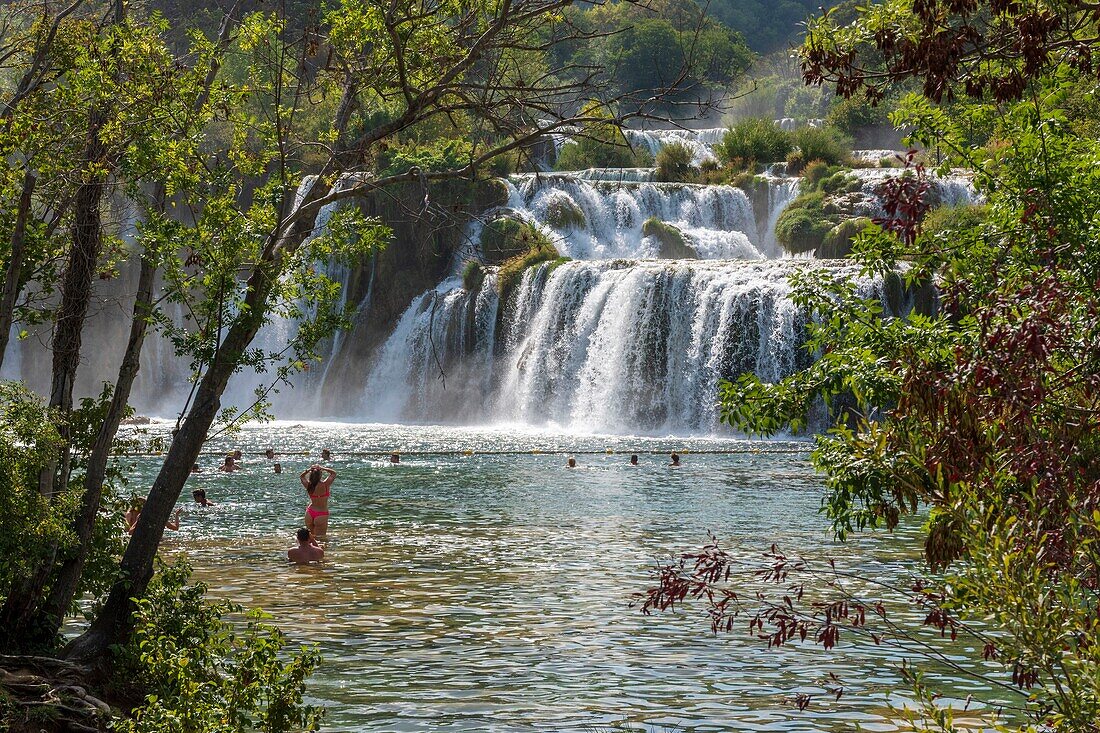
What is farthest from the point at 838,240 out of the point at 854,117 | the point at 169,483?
the point at 169,483

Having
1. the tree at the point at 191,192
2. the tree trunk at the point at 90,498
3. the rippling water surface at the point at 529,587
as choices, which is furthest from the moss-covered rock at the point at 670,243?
the tree trunk at the point at 90,498

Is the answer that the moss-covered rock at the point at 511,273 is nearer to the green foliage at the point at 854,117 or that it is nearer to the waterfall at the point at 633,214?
the waterfall at the point at 633,214

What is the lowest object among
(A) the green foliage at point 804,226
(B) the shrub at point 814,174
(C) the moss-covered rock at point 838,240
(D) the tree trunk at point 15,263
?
(D) the tree trunk at point 15,263

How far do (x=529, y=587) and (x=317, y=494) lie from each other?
12.4ft

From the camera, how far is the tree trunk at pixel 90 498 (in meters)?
8.03

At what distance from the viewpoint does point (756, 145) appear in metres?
54.3

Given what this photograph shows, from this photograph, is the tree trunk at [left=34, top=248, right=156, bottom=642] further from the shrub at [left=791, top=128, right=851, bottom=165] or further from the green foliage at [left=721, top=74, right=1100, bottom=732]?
the shrub at [left=791, top=128, right=851, bottom=165]

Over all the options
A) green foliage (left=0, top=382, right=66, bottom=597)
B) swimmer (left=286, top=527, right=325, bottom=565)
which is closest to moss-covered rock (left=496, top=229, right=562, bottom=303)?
swimmer (left=286, top=527, right=325, bottom=565)

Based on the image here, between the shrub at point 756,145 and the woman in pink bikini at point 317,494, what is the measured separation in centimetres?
4039

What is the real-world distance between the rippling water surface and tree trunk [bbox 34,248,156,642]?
205cm

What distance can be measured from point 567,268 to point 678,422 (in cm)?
703

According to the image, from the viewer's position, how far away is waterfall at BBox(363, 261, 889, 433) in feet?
123

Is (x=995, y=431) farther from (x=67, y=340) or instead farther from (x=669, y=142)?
(x=669, y=142)

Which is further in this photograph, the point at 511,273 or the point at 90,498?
the point at 511,273
